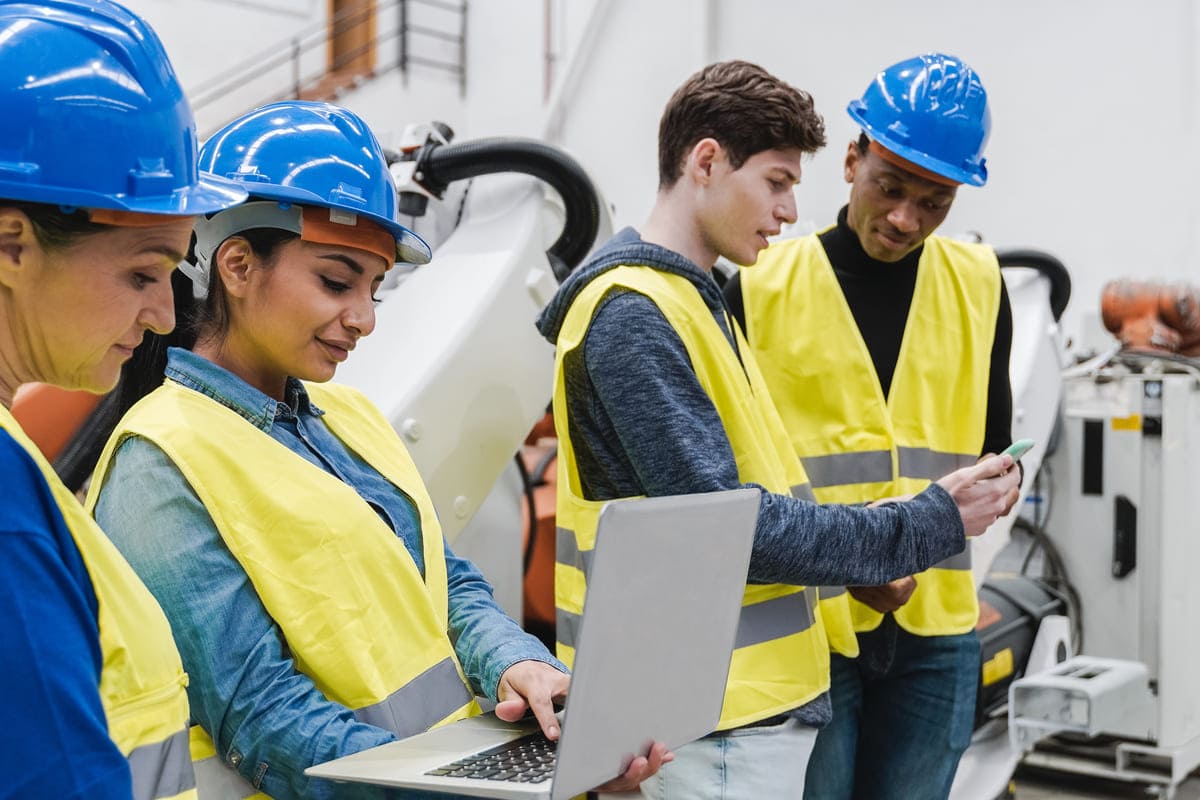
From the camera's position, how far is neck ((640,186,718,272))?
154cm

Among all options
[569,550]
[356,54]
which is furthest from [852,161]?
[356,54]

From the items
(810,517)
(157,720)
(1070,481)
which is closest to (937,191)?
(810,517)

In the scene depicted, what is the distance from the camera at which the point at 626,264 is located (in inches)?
58.1

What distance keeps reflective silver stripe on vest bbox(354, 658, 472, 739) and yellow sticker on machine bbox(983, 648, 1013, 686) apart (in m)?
2.16

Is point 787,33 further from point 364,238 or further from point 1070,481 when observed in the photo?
point 364,238

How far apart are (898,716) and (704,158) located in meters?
0.90

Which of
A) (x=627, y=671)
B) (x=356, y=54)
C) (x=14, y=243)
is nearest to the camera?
(x=14, y=243)

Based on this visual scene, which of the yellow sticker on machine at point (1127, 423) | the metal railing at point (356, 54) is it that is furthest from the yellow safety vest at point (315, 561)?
the metal railing at point (356, 54)

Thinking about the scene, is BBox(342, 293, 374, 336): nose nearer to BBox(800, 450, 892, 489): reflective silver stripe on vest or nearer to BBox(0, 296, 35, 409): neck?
BBox(0, 296, 35, 409): neck

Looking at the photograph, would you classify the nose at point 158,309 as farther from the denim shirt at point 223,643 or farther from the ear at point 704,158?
the ear at point 704,158

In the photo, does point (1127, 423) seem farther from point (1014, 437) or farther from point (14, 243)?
point (14, 243)

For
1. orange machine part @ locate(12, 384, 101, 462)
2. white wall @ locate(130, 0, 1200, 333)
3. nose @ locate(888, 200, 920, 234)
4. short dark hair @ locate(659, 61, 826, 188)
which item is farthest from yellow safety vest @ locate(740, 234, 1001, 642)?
white wall @ locate(130, 0, 1200, 333)

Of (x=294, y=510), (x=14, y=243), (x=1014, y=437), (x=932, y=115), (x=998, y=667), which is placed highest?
(x=14, y=243)

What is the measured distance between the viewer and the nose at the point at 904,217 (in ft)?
5.80
